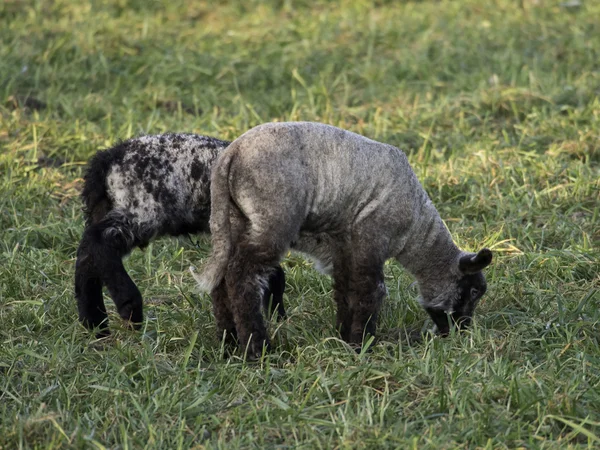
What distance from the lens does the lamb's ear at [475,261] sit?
18.7 feet

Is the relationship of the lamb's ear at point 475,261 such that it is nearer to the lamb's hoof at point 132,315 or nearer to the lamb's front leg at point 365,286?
the lamb's front leg at point 365,286

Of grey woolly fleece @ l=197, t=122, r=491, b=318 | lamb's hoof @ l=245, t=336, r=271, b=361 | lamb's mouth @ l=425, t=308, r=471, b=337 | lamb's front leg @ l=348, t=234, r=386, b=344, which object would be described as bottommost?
lamb's mouth @ l=425, t=308, r=471, b=337

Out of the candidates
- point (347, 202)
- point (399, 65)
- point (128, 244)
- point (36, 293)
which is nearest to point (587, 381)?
point (347, 202)

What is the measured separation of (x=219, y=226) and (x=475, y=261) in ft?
4.94

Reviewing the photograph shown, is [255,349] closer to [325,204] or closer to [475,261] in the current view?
[325,204]

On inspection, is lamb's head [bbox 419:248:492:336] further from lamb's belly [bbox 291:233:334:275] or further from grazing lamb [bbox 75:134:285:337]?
grazing lamb [bbox 75:134:285:337]

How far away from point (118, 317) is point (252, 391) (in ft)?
4.40

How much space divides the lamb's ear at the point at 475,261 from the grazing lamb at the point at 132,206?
1.47 metres

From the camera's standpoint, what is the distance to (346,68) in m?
10.9

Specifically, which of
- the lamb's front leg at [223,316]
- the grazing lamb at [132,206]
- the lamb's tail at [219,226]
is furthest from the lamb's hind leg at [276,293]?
the lamb's tail at [219,226]

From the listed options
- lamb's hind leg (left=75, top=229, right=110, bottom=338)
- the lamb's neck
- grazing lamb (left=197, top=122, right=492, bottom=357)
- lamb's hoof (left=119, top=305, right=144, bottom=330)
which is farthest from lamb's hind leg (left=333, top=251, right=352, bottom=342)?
lamb's hind leg (left=75, top=229, right=110, bottom=338)

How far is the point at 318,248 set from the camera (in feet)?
19.2

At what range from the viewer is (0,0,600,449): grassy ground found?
4672mm

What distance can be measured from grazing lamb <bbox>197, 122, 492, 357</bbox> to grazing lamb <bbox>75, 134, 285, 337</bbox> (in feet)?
1.27
